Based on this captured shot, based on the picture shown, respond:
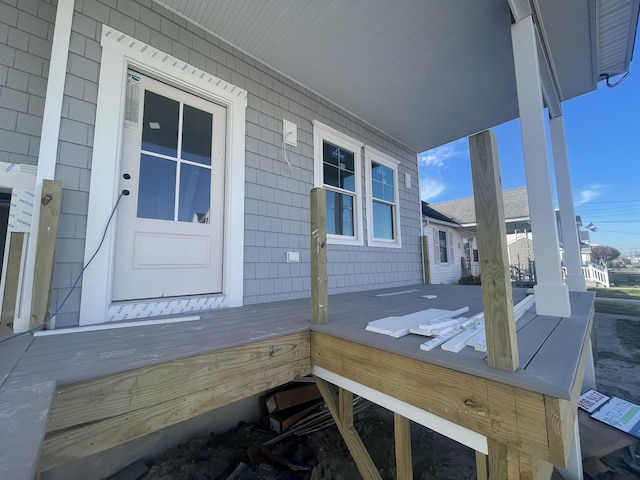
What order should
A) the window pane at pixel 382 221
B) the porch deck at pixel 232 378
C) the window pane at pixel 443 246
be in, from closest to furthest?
the porch deck at pixel 232 378 < the window pane at pixel 382 221 < the window pane at pixel 443 246

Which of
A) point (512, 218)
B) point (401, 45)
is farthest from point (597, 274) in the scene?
point (401, 45)

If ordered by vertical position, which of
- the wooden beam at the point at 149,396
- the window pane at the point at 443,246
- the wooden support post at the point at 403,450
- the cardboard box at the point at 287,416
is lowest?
the cardboard box at the point at 287,416

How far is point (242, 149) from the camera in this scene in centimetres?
281

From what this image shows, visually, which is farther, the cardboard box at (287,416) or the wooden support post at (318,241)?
the cardboard box at (287,416)

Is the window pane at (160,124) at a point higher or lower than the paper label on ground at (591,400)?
higher

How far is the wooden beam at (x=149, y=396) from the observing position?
3.32 feet

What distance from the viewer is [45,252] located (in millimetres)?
1695

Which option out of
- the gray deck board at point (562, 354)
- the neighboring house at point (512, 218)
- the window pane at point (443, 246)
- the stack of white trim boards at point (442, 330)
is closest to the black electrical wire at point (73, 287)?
the stack of white trim boards at point (442, 330)

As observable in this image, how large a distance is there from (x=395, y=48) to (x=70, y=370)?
3.76 metres

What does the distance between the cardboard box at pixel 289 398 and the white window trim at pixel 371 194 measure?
7.64 feet

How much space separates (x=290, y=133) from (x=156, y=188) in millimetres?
1666

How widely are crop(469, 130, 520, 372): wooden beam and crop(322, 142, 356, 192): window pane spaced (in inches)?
113

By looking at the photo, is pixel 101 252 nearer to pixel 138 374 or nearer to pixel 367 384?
pixel 138 374

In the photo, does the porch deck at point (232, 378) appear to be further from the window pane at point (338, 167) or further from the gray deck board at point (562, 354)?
the window pane at point (338, 167)
